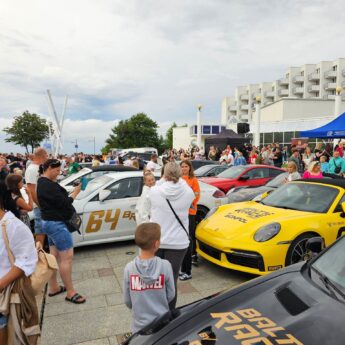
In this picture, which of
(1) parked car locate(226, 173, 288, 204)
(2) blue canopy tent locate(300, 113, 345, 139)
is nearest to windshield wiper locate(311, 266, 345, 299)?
(1) parked car locate(226, 173, 288, 204)

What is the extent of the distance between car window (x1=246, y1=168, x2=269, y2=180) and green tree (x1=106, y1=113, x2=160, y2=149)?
71625 millimetres

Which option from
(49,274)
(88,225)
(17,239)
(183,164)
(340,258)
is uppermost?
(183,164)

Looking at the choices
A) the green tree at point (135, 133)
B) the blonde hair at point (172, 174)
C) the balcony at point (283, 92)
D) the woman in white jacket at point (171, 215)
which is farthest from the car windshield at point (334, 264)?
the balcony at point (283, 92)

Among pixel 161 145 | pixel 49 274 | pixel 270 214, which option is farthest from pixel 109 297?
pixel 161 145

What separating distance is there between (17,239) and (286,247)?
3.30 m

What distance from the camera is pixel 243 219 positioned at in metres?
4.91

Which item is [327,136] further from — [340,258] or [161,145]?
[161,145]

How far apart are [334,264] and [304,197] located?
113 inches

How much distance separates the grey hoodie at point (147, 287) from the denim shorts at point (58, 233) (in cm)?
168

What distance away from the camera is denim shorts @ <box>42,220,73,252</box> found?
3840 mm

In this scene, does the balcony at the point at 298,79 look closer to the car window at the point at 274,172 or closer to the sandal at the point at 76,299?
the car window at the point at 274,172

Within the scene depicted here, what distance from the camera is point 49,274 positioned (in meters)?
2.68

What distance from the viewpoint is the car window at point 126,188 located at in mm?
6141

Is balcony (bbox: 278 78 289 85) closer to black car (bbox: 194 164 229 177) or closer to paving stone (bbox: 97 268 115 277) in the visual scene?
black car (bbox: 194 164 229 177)
